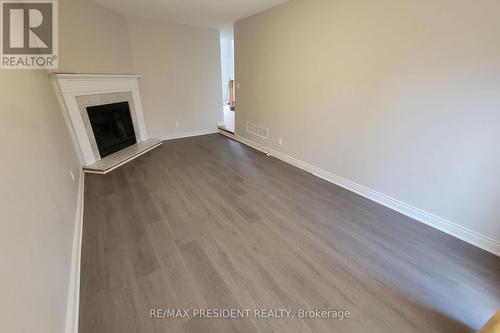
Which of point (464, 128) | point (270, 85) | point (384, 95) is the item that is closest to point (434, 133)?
point (464, 128)

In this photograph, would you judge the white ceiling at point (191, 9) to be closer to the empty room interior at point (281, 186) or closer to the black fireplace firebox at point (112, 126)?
the empty room interior at point (281, 186)

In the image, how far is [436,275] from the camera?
5.56 ft

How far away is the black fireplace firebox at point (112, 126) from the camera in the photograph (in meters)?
3.79

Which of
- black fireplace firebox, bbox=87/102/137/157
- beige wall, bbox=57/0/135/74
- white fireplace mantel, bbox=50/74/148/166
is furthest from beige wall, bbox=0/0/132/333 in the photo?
black fireplace firebox, bbox=87/102/137/157

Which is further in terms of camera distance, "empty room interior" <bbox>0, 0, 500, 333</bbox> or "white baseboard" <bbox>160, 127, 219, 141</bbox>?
"white baseboard" <bbox>160, 127, 219, 141</bbox>

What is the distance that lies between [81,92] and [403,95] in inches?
173

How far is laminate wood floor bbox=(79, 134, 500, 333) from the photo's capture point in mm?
1399

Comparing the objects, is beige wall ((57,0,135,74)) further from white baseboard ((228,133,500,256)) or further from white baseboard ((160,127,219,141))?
white baseboard ((228,133,500,256))

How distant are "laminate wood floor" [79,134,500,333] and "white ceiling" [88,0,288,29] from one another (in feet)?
9.36

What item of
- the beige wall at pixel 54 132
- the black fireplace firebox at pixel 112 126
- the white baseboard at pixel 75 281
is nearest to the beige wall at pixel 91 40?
the beige wall at pixel 54 132

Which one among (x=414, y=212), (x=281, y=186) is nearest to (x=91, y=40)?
(x=281, y=186)

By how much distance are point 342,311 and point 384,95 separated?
2.14 meters

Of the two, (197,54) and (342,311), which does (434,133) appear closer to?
(342,311)

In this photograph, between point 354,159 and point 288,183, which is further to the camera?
point 288,183
